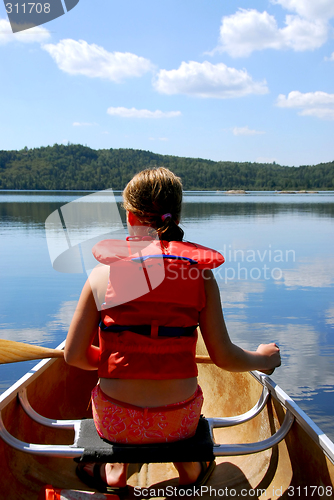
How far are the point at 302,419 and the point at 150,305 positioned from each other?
3.49 feet

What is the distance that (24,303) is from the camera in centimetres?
719

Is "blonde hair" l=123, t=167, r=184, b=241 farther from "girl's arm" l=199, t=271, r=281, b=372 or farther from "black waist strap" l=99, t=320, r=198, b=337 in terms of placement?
"black waist strap" l=99, t=320, r=198, b=337

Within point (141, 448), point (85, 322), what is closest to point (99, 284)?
point (85, 322)

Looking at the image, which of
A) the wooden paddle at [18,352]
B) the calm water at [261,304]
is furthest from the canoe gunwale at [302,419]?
the wooden paddle at [18,352]

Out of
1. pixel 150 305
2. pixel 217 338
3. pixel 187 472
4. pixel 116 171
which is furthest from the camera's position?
pixel 116 171

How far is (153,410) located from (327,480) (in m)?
0.84

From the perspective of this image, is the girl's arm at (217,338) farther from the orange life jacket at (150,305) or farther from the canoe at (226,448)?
the canoe at (226,448)

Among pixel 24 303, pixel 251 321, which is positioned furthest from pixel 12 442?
pixel 24 303

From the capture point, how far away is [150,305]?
1.59 meters

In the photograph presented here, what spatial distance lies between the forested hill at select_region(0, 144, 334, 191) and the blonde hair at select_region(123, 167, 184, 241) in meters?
56.0

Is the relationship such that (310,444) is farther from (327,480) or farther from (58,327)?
(58,327)

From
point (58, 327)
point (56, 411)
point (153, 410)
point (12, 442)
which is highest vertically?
point (153, 410)

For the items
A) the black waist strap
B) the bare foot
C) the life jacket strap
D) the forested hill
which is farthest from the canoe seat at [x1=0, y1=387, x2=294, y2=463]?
the forested hill

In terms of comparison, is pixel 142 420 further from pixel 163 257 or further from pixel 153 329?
pixel 163 257
